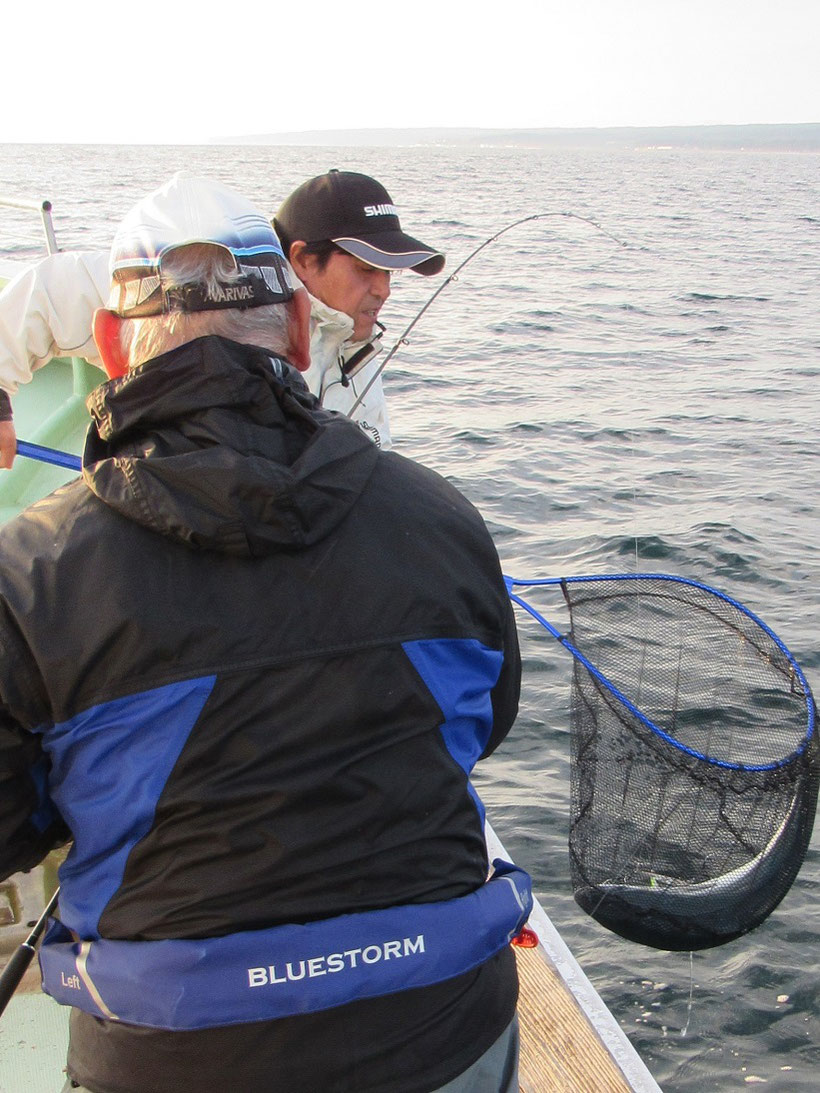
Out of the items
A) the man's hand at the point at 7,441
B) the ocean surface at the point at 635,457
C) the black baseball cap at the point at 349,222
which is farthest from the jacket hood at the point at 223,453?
the ocean surface at the point at 635,457

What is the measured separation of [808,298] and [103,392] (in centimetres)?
2279

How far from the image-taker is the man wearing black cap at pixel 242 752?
1429mm

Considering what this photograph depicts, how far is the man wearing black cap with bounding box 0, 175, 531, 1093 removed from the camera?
1.43 m

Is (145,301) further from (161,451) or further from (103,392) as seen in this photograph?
(161,451)

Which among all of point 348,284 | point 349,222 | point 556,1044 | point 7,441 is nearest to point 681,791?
point 556,1044

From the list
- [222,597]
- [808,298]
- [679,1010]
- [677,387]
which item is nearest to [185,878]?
[222,597]

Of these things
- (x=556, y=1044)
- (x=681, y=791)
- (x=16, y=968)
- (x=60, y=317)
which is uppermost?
(x=60, y=317)

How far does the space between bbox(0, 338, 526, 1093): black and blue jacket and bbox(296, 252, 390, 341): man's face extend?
1.99 metres

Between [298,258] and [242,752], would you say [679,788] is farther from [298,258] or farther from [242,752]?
[242,752]

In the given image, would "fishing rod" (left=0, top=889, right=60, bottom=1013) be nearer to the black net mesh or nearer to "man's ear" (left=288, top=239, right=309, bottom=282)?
the black net mesh

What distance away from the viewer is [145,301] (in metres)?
1.63

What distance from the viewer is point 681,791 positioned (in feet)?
11.4

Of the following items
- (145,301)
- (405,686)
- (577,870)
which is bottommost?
(577,870)

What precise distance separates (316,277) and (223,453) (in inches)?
84.7
